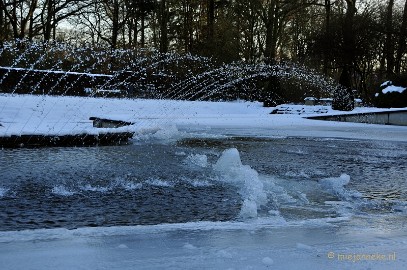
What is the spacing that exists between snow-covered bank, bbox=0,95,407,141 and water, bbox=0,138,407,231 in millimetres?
2619

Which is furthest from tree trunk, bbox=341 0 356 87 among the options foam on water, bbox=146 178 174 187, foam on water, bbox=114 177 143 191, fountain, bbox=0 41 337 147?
foam on water, bbox=114 177 143 191

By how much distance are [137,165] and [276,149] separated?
3522mm

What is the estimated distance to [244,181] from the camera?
5.96m

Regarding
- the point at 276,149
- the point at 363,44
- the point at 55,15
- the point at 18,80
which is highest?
the point at 55,15

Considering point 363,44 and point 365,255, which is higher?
point 363,44

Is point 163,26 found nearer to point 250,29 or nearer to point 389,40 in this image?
point 250,29

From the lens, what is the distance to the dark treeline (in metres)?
27.2

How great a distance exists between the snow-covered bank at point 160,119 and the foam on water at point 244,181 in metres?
4.31

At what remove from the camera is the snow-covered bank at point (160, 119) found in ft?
45.1

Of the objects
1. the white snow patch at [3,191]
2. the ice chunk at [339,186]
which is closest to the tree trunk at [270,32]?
the ice chunk at [339,186]

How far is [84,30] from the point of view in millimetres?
42656

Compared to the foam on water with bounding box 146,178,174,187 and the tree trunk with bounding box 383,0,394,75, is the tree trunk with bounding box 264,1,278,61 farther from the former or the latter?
the foam on water with bounding box 146,178,174,187

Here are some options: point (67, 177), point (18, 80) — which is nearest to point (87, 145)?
point (67, 177)

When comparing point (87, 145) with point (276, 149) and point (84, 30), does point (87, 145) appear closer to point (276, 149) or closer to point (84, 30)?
point (276, 149)
